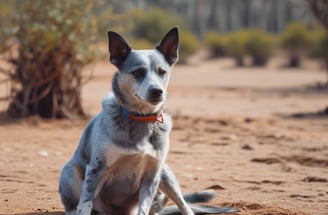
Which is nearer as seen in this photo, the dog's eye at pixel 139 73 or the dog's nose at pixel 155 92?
the dog's nose at pixel 155 92

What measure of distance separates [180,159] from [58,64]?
4.07 m

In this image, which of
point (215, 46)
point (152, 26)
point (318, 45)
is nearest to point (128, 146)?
point (318, 45)

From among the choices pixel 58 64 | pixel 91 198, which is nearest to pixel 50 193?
pixel 91 198

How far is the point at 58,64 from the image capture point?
40.5 ft

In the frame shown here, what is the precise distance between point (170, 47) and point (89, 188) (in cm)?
134

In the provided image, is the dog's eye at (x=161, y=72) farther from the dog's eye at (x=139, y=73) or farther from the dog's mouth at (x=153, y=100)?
the dog's mouth at (x=153, y=100)

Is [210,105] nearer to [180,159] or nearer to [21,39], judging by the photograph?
[21,39]

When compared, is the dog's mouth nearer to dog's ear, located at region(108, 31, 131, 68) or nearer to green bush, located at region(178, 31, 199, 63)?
dog's ear, located at region(108, 31, 131, 68)

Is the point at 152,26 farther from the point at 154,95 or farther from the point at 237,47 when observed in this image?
the point at 154,95

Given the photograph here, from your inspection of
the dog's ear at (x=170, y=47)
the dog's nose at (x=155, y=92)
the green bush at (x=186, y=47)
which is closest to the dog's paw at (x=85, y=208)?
the dog's nose at (x=155, y=92)

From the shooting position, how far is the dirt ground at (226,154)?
6793 mm

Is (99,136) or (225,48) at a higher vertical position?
(99,136)

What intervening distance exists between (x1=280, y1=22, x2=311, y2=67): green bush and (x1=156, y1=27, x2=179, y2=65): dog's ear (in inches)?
1212

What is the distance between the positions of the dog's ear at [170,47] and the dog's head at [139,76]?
2 cm
